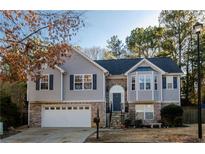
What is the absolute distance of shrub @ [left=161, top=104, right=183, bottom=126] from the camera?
18.9 m

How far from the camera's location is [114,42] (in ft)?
90.5

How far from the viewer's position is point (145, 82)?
792 inches

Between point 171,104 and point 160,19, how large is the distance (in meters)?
7.96

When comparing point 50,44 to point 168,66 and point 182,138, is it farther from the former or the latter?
point 168,66

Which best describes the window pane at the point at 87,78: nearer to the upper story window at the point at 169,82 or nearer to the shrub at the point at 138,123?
the shrub at the point at 138,123

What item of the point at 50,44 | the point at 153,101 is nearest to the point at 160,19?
the point at 153,101

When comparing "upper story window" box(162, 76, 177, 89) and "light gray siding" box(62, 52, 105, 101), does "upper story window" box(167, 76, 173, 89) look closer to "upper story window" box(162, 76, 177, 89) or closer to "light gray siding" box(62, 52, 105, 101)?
"upper story window" box(162, 76, 177, 89)

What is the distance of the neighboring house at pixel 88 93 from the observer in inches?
774

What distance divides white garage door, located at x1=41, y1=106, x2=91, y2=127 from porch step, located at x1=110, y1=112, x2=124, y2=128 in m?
1.26

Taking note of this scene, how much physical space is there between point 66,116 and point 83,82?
202 centimetres

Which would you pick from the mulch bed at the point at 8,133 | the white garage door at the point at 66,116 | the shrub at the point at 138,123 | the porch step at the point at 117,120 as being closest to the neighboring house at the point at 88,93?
the white garage door at the point at 66,116

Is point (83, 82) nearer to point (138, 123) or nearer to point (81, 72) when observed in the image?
point (81, 72)

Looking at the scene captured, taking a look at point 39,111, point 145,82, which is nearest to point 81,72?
point 39,111

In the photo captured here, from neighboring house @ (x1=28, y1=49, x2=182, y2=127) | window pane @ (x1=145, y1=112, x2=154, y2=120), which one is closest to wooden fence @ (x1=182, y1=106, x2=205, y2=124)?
neighboring house @ (x1=28, y1=49, x2=182, y2=127)
